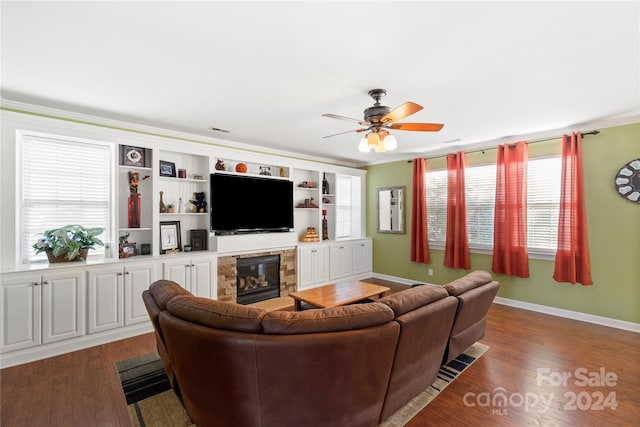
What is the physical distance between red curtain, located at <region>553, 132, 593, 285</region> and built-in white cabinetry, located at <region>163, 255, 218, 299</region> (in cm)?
476

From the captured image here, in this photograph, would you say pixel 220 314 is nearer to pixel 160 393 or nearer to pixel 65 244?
pixel 160 393

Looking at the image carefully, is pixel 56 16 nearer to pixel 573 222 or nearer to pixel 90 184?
pixel 90 184

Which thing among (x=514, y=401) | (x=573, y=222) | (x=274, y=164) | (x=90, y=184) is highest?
(x=274, y=164)

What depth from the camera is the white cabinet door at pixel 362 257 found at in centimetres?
614

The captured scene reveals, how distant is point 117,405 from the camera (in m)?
2.23

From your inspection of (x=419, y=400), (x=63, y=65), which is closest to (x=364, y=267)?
(x=419, y=400)

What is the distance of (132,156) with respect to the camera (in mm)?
3736

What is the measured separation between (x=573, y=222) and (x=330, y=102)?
3571mm

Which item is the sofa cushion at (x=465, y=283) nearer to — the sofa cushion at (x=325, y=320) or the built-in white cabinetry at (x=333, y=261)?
the sofa cushion at (x=325, y=320)

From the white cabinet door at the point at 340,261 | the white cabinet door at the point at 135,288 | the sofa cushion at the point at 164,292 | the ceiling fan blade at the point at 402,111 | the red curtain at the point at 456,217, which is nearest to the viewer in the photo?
the sofa cushion at the point at 164,292

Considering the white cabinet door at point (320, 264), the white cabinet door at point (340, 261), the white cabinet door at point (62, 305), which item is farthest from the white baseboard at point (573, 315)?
the white cabinet door at point (62, 305)

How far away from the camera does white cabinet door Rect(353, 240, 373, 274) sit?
6.14 m

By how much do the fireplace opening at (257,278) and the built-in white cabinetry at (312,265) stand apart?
1.48 ft

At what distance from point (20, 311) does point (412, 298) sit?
3616mm
